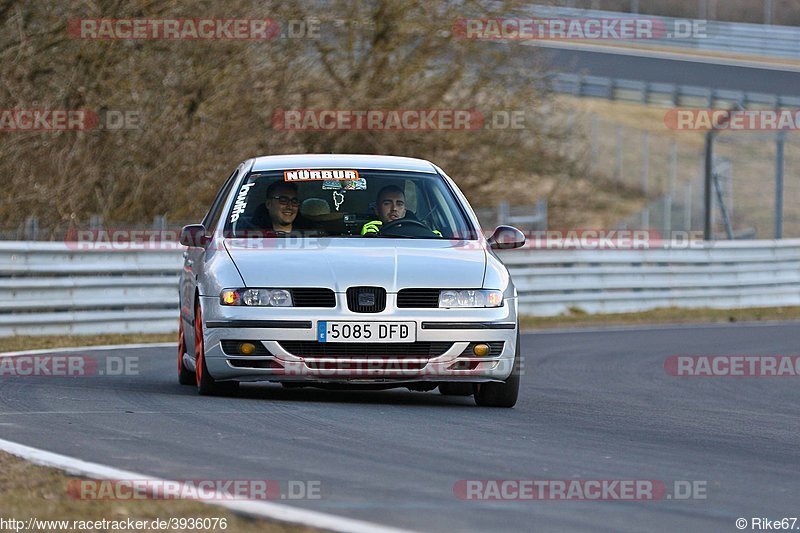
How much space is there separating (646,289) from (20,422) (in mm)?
16035

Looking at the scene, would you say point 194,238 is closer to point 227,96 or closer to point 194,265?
point 194,265

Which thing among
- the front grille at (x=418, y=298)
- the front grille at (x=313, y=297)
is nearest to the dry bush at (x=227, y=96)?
the front grille at (x=313, y=297)

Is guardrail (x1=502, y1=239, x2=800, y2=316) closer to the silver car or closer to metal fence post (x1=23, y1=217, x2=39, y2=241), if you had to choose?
metal fence post (x1=23, y1=217, x2=39, y2=241)

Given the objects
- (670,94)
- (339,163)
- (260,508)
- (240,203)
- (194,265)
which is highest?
(670,94)

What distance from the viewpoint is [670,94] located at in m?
44.9

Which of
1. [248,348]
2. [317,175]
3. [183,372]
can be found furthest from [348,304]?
[183,372]

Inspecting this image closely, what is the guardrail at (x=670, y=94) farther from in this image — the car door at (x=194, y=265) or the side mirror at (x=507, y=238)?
the side mirror at (x=507, y=238)

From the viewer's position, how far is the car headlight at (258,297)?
879 cm

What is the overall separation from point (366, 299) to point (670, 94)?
37385 mm

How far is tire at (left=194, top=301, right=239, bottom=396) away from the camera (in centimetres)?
916

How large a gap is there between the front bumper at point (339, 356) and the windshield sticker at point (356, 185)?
4.47ft

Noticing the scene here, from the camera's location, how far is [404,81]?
2667cm

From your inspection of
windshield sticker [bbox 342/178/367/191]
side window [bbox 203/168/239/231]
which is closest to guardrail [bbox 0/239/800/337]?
side window [bbox 203/168/239/231]

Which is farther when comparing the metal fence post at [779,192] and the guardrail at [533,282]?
the metal fence post at [779,192]
